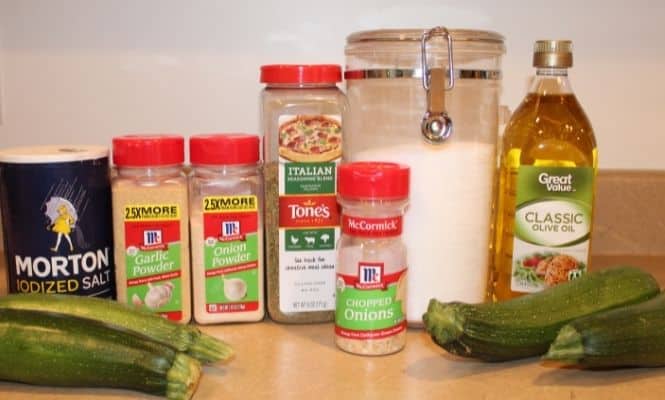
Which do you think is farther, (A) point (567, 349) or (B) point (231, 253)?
(B) point (231, 253)

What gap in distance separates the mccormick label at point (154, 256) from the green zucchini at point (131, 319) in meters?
0.06

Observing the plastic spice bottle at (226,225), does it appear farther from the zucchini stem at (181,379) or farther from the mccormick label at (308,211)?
the zucchini stem at (181,379)

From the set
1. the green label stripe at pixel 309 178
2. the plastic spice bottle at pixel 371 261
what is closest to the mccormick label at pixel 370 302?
the plastic spice bottle at pixel 371 261

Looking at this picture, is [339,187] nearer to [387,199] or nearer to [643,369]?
[387,199]

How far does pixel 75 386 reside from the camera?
1.99ft

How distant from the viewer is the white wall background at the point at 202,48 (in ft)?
3.07

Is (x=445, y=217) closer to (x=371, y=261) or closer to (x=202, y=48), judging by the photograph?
(x=371, y=261)

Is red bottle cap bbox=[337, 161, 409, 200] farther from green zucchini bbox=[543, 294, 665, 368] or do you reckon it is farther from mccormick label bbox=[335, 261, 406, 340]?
green zucchini bbox=[543, 294, 665, 368]

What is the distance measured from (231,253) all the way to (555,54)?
1.38 ft

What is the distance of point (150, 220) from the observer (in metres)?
0.73

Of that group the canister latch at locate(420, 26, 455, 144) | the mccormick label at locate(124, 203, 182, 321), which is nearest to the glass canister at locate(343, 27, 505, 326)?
the canister latch at locate(420, 26, 455, 144)

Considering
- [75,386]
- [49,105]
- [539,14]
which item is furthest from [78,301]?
[539,14]

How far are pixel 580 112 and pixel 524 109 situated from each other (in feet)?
0.20

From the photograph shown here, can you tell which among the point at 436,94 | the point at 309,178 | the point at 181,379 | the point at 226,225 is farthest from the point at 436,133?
the point at 181,379
